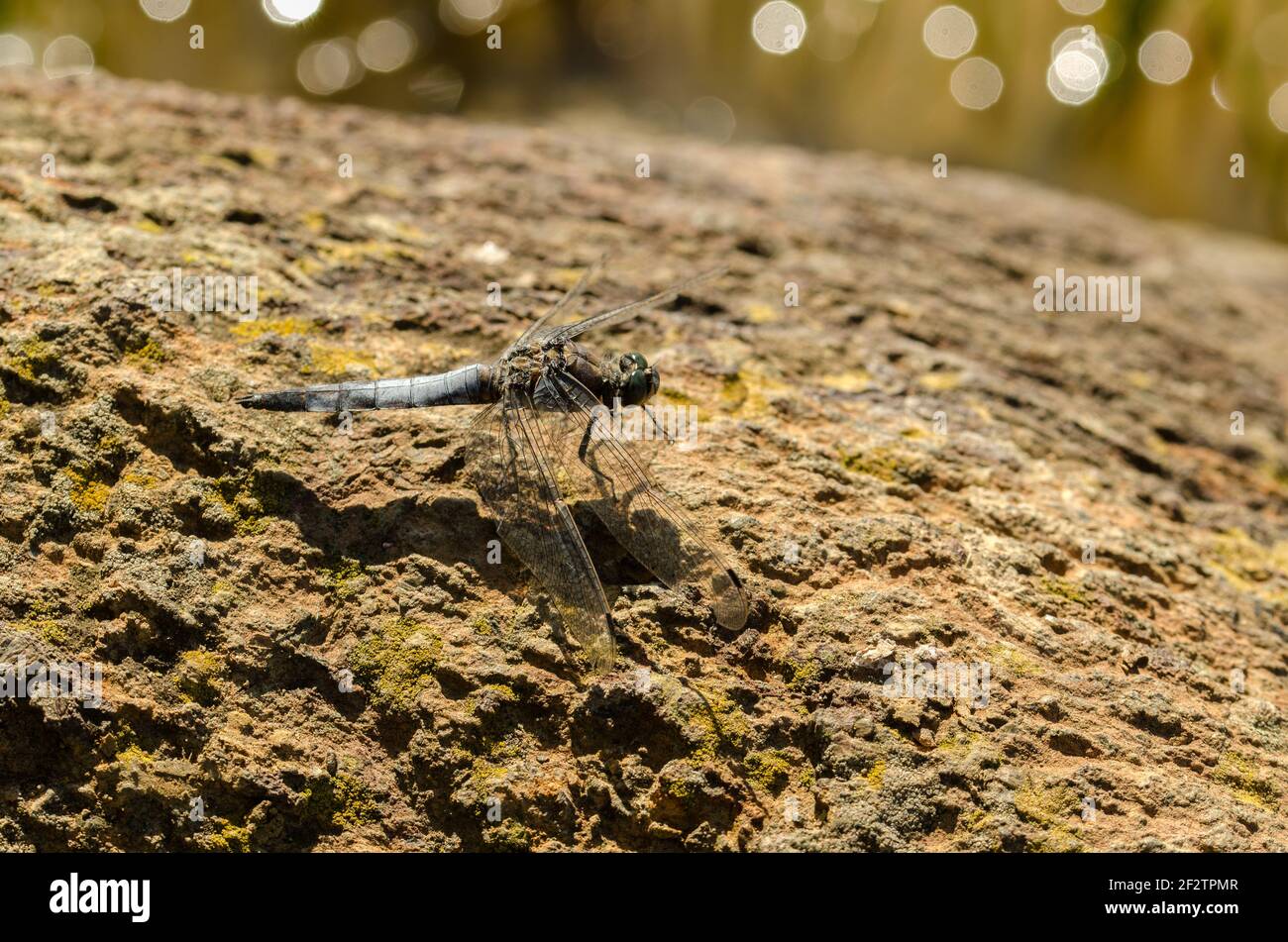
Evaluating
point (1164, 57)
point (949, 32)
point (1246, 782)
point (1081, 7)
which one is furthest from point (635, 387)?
point (1164, 57)

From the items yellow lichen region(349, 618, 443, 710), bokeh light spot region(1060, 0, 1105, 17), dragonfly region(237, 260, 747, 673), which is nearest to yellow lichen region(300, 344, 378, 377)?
dragonfly region(237, 260, 747, 673)

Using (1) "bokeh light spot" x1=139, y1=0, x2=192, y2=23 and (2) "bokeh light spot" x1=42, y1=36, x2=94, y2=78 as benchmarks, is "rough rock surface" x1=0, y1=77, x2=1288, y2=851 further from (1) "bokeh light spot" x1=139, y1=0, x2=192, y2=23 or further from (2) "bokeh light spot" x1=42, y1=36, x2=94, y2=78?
(1) "bokeh light spot" x1=139, y1=0, x2=192, y2=23

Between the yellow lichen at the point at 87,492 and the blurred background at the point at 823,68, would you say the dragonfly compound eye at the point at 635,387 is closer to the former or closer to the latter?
the yellow lichen at the point at 87,492

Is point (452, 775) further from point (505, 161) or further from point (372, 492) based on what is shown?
point (505, 161)

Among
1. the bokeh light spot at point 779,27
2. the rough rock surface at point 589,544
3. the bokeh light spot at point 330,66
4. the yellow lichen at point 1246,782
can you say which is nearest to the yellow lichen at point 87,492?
the rough rock surface at point 589,544

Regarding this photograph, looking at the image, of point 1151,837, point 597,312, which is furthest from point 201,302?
point 1151,837

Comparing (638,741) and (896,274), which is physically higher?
(896,274)
